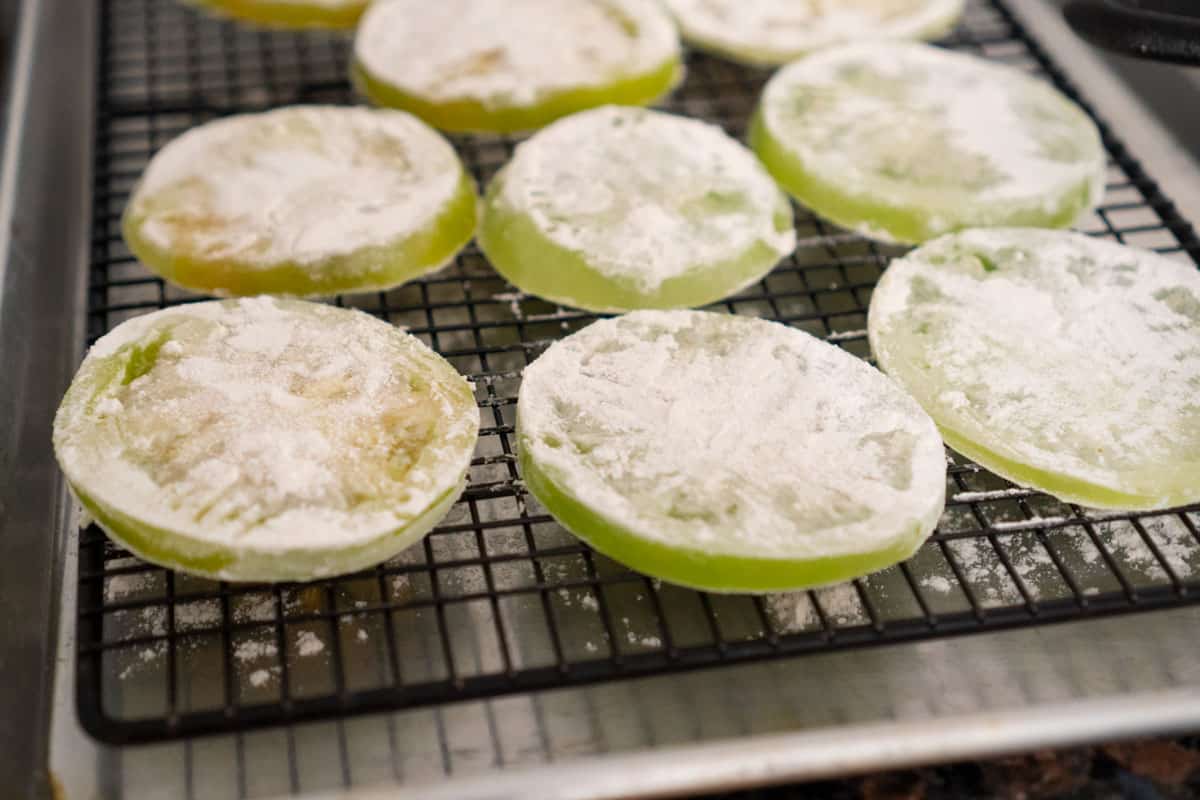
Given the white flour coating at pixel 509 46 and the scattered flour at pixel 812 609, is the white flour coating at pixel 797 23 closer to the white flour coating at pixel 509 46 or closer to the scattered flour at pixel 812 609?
the white flour coating at pixel 509 46

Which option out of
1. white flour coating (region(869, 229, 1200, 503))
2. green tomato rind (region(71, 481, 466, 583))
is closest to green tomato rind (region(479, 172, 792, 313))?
white flour coating (region(869, 229, 1200, 503))

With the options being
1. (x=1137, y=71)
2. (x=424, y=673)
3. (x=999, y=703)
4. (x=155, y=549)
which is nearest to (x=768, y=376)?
(x=999, y=703)

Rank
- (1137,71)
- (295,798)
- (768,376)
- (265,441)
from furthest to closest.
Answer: (1137,71)
(768,376)
(265,441)
(295,798)

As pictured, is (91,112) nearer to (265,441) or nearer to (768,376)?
(265,441)

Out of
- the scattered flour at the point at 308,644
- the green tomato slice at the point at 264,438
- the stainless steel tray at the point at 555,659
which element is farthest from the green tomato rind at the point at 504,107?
the scattered flour at the point at 308,644

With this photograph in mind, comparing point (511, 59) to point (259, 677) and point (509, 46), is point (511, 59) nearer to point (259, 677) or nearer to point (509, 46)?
point (509, 46)
